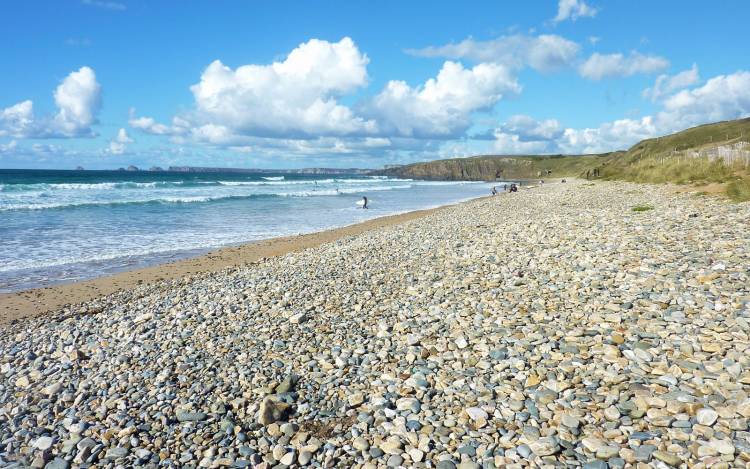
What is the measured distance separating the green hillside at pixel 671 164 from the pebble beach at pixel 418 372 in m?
14.2

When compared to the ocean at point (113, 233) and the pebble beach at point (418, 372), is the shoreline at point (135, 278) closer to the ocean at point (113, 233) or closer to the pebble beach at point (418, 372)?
the ocean at point (113, 233)

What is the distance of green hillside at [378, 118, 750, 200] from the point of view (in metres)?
28.0

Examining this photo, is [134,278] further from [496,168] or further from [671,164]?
[496,168]

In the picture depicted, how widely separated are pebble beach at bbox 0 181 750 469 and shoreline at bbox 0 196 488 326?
73.8 inches

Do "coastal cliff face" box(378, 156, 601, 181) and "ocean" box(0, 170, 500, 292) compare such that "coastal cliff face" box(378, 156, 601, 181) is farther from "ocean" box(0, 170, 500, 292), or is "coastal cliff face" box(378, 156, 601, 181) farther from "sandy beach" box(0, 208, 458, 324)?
"sandy beach" box(0, 208, 458, 324)

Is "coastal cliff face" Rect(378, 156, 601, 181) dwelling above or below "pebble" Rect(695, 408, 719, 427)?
above

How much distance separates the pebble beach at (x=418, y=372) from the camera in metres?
4.73

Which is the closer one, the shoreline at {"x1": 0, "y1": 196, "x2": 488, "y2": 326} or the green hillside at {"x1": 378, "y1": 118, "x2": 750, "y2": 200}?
the shoreline at {"x1": 0, "y1": 196, "x2": 488, "y2": 326}

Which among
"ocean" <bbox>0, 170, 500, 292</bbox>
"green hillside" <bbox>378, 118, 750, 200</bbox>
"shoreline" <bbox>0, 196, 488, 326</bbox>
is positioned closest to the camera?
"shoreline" <bbox>0, 196, 488, 326</bbox>

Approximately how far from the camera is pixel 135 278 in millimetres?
15797

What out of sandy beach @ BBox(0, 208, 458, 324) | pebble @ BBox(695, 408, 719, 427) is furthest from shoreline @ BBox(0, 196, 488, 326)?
pebble @ BBox(695, 408, 719, 427)

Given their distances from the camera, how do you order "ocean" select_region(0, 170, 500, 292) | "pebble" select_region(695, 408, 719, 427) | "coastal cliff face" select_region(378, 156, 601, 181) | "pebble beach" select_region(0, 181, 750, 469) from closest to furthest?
"pebble" select_region(695, 408, 719, 427)
"pebble beach" select_region(0, 181, 750, 469)
"ocean" select_region(0, 170, 500, 292)
"coastal cliff face" select_region(378, 156, 601, 181)

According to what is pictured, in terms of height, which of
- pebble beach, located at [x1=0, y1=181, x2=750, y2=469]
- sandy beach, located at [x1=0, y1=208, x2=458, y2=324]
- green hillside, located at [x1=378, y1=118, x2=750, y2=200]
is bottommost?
sandy beach, located at [x1=0, y1=208, x2=458, y2=324]

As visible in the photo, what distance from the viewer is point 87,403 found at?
A: 20.6 feet
